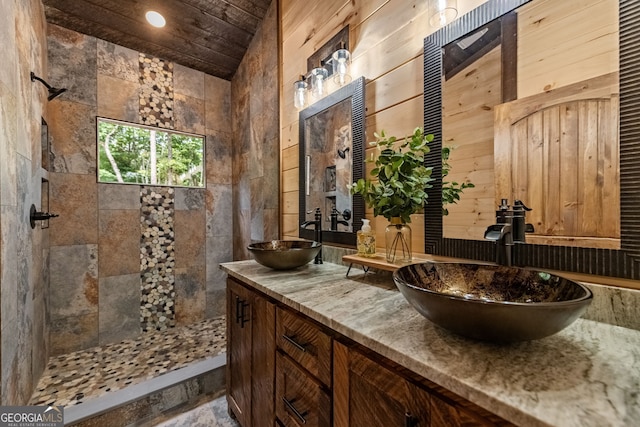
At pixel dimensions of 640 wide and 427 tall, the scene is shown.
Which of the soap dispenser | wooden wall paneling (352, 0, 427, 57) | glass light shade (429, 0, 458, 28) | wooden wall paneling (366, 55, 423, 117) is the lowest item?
the soap dispenser

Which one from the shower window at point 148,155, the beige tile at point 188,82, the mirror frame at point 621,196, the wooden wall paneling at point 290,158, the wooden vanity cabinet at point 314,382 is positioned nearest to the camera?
the wooden vanity cabinet at point 314,382

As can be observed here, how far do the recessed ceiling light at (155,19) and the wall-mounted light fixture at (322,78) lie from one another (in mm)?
1383

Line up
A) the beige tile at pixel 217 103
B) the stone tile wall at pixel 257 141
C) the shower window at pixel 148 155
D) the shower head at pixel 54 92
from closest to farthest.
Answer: the shower head at pixel 54 92
the stone tile wall at pixel 257 141
the shower window at pixel 148 155
the beige tile at pixel 217 103

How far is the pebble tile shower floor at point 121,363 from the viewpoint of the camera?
1.71 m

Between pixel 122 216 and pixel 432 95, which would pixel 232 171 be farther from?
pixel 432 95

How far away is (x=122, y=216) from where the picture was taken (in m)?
2.41

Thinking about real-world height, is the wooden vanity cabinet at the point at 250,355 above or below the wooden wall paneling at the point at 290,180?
below

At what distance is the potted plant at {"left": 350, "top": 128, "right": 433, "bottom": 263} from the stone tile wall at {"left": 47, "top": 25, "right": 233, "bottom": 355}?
226cm

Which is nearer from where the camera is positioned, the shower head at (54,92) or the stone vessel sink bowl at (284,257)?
the stone vessel sink bowl at (284,257)

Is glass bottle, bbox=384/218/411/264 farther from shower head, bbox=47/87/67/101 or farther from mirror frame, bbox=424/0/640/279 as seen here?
shower head, bbox=47/87/67/101

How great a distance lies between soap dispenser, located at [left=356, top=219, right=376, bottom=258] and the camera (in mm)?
1254

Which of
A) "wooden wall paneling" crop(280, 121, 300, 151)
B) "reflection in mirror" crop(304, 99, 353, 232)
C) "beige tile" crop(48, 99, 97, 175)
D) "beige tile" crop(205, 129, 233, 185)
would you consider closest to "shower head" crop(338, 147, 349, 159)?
"reflection in mirror" crop(304, 99, 353, 232)

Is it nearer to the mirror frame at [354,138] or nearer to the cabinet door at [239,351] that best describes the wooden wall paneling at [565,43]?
the mirror frame at [354,138]

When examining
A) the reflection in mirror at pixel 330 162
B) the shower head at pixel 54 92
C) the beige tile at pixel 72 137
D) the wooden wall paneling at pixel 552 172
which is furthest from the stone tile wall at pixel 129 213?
the wooden wall paneling at pixel 552 172
